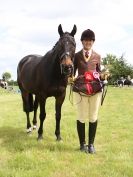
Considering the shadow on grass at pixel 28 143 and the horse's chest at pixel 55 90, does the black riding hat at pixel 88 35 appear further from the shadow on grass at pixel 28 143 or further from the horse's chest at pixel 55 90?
the shadow on grass at pixel 28 143

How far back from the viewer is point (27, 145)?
8.61m

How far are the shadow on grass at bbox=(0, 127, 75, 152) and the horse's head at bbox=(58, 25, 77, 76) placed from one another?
165cm

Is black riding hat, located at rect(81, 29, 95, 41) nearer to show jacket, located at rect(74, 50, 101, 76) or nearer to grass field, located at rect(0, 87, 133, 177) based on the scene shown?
show jacket, located at rect(74, 50, 101, 76)

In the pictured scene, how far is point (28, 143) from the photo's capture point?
29.0 ft

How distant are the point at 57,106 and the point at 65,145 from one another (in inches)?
38.1

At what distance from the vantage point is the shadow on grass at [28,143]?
326 inches

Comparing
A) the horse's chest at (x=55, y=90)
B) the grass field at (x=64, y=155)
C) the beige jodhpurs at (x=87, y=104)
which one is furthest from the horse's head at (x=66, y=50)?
the grass field at (x=64, y=155)

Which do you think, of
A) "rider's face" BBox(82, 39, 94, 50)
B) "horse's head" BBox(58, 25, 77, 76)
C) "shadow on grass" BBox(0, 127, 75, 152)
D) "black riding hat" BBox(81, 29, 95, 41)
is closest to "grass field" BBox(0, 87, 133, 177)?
"shadow on grass" BBox(0, 127, 75, 152)

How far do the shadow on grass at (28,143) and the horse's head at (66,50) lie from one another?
1649mm

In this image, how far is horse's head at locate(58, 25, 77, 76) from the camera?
746cm

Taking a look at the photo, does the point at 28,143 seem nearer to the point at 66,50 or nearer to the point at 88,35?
the point at 66,50

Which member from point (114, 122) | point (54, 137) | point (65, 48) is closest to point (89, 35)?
point (65, 48)

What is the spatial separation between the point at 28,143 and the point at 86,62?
7.36 feet

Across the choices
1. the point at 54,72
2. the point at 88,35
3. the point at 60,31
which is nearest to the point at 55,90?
the point at 54,72
